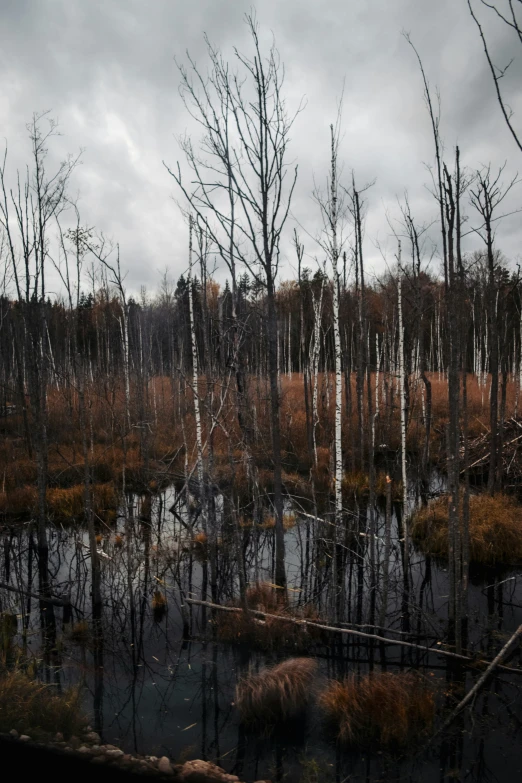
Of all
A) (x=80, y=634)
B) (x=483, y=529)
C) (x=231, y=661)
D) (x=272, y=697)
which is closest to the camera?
(x=272, y=697)

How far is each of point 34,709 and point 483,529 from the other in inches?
281

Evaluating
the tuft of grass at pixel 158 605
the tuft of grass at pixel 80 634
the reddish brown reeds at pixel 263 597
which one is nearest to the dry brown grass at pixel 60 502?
the tuft of grass at pixel 158 605

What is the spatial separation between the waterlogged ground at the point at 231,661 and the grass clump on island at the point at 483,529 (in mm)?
356

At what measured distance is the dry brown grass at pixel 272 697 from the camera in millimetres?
4957

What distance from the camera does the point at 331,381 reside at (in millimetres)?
25875

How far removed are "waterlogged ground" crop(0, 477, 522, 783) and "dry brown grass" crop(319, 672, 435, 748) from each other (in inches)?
4.9

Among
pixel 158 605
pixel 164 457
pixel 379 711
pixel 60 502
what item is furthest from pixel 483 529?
pixel 60 502

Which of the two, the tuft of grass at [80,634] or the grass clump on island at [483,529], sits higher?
the grass clump on island at [483,529]

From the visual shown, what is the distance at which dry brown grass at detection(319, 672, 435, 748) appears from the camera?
4.56 meters

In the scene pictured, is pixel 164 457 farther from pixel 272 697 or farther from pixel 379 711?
pixel 379 711

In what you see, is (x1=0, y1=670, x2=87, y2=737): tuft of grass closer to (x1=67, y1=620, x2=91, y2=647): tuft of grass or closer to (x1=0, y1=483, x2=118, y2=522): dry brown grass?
(x1=67, y1=620, x2=91, y2=647): tuft of grass

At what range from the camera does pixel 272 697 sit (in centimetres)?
499

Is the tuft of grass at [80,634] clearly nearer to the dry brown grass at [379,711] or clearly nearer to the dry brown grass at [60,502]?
the dry brown grass at [379,711]

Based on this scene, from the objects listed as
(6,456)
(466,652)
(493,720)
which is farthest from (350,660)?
(6,456)
